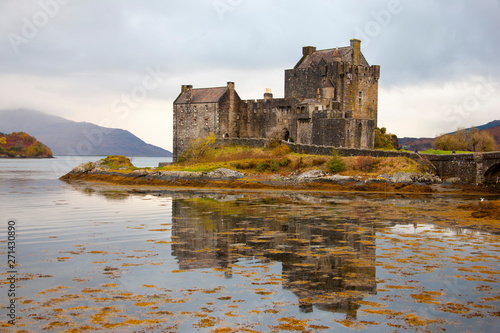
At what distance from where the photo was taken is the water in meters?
9.07

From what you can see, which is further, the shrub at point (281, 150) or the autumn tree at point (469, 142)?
the autumn tree at point (469, 142)

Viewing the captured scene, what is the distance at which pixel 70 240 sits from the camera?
16281mm

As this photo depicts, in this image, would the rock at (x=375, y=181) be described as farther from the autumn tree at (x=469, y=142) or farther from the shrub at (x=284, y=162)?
the autumn tree at (x=469, y=142)

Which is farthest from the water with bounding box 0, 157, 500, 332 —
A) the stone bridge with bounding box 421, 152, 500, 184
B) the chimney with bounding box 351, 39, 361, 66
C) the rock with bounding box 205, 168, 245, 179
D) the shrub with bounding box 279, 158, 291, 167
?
the chimney with bounding box 351, 39, 361, 66

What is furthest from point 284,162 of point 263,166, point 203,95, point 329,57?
point 203,95

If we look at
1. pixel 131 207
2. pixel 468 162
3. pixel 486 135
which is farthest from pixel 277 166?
pixel 486 135

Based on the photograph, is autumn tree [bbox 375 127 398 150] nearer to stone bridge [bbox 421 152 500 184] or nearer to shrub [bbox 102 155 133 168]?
stone bridge [bbox 421 152 500 184]

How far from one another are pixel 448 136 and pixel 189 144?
27.5 metres

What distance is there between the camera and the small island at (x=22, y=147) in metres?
147

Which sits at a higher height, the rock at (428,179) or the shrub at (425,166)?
the shrub at (425,166)

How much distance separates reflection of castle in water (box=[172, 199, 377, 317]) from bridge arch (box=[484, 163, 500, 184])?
19036 millimetres

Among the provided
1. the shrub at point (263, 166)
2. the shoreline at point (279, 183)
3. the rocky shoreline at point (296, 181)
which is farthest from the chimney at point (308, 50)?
the shoreline at point (279, 183)

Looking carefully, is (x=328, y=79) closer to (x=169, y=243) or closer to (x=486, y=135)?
(x=486, y=135)

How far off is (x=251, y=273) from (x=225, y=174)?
1198 inches
